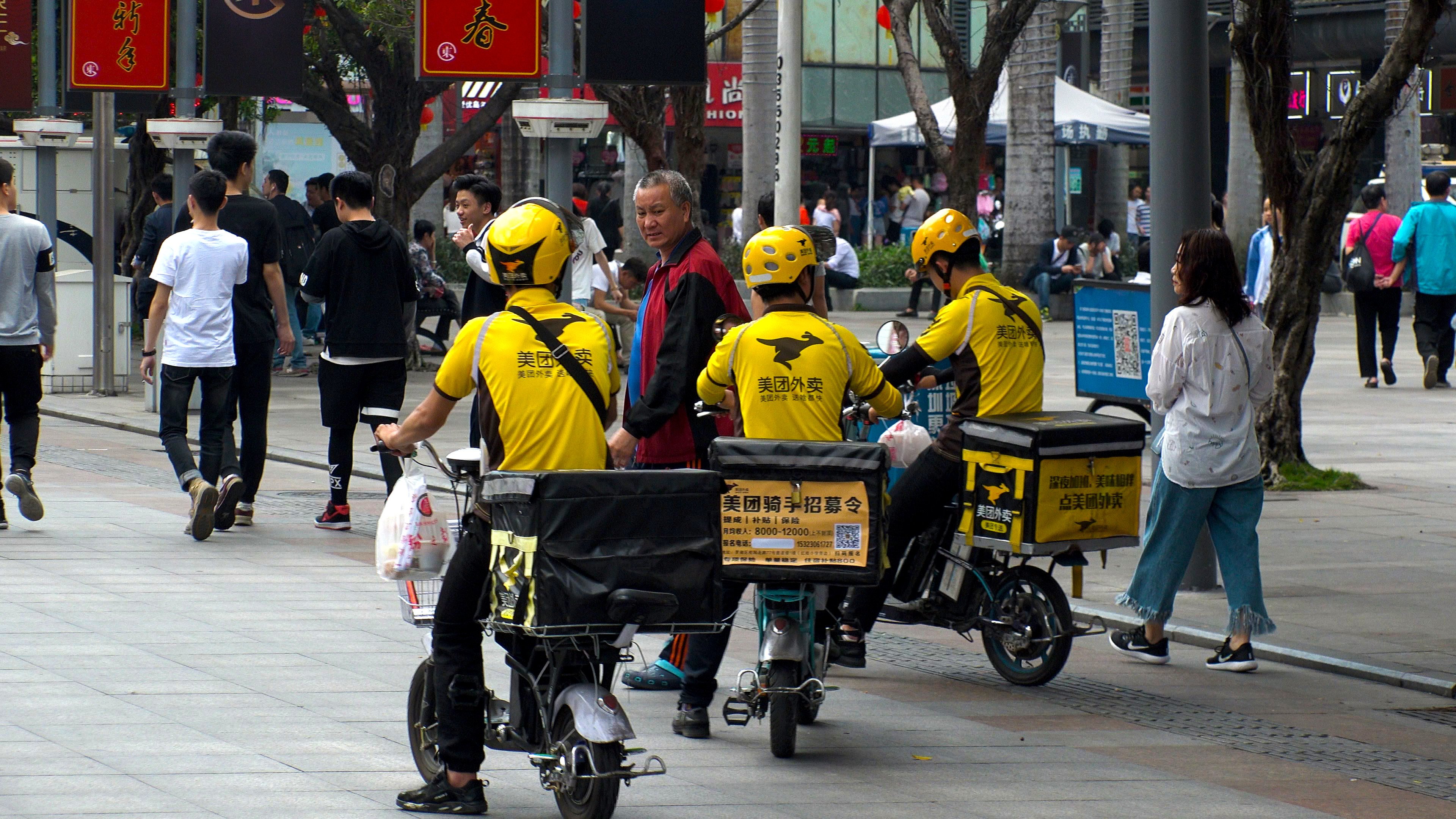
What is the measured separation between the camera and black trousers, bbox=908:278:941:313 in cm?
2508

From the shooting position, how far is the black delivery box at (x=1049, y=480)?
6707 millimetres

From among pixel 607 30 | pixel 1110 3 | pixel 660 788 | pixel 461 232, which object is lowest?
pixel 660 788

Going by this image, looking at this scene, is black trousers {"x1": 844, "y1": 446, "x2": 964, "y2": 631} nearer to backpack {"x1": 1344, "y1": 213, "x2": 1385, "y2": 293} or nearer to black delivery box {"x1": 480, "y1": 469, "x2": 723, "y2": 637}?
black delivery box {"x1": 480, "y1": 469, "x2": 723, "y2": 637}

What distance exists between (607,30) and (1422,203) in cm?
1047

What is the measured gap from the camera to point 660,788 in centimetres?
551

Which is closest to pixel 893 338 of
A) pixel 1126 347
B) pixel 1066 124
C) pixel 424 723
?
pixel 424 723

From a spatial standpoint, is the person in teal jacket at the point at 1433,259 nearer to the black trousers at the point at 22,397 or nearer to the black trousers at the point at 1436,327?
the black trousers at the point at 1436,327

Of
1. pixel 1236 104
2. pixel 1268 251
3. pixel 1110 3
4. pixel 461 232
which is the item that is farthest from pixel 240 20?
pixel 1110 3

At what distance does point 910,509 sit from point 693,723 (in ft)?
4.52

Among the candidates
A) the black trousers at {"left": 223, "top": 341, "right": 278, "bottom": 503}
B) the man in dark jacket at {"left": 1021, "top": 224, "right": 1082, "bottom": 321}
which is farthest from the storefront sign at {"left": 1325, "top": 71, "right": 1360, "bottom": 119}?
the black trousers at {"left": 223, "top": 341, "right": 278, "bottom": 503}

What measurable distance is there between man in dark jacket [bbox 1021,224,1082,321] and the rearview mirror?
18407 millimetres

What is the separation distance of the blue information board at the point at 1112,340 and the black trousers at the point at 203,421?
5.10 m

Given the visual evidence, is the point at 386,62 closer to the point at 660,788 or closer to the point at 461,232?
the point at 461,232

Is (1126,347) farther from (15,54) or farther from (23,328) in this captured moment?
(15,54)
